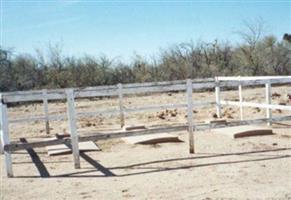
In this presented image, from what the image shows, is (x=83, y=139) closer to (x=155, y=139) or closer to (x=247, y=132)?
(x=155, y=139)

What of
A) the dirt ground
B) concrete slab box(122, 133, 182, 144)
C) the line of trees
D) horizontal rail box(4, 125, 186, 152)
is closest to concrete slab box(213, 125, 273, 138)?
the dirt ground

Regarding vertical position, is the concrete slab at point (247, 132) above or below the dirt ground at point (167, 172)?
above

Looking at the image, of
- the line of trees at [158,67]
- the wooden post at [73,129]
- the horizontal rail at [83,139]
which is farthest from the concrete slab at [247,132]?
the line of trees at [158,67]

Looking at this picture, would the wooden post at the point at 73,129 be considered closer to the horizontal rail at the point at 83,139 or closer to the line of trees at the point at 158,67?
the horizontal rail at the point at 83,139

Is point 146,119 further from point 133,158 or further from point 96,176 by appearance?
point 96,176

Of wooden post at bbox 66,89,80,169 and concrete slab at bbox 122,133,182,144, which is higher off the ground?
wooden post at bbox 66,89,80,169

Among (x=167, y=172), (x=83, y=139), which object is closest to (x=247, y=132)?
(x=167, y=172)

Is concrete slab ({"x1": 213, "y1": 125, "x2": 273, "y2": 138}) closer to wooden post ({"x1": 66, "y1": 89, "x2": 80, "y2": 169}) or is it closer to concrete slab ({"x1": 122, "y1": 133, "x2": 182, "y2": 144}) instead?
concrete slab ({"x1": 122, "y1": 133, "x2": 182, "y2": 144})

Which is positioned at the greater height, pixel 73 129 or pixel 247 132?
pixel 73 129

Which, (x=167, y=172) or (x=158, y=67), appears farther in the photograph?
(x=158, y=67)

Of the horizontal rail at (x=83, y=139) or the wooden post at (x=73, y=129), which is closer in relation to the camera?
the horizontal rail at (x=83, y=139)

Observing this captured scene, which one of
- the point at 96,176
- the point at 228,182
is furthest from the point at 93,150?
the point at 228,182

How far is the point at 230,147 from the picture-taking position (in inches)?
336

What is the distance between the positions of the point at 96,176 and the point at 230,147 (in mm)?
2939
